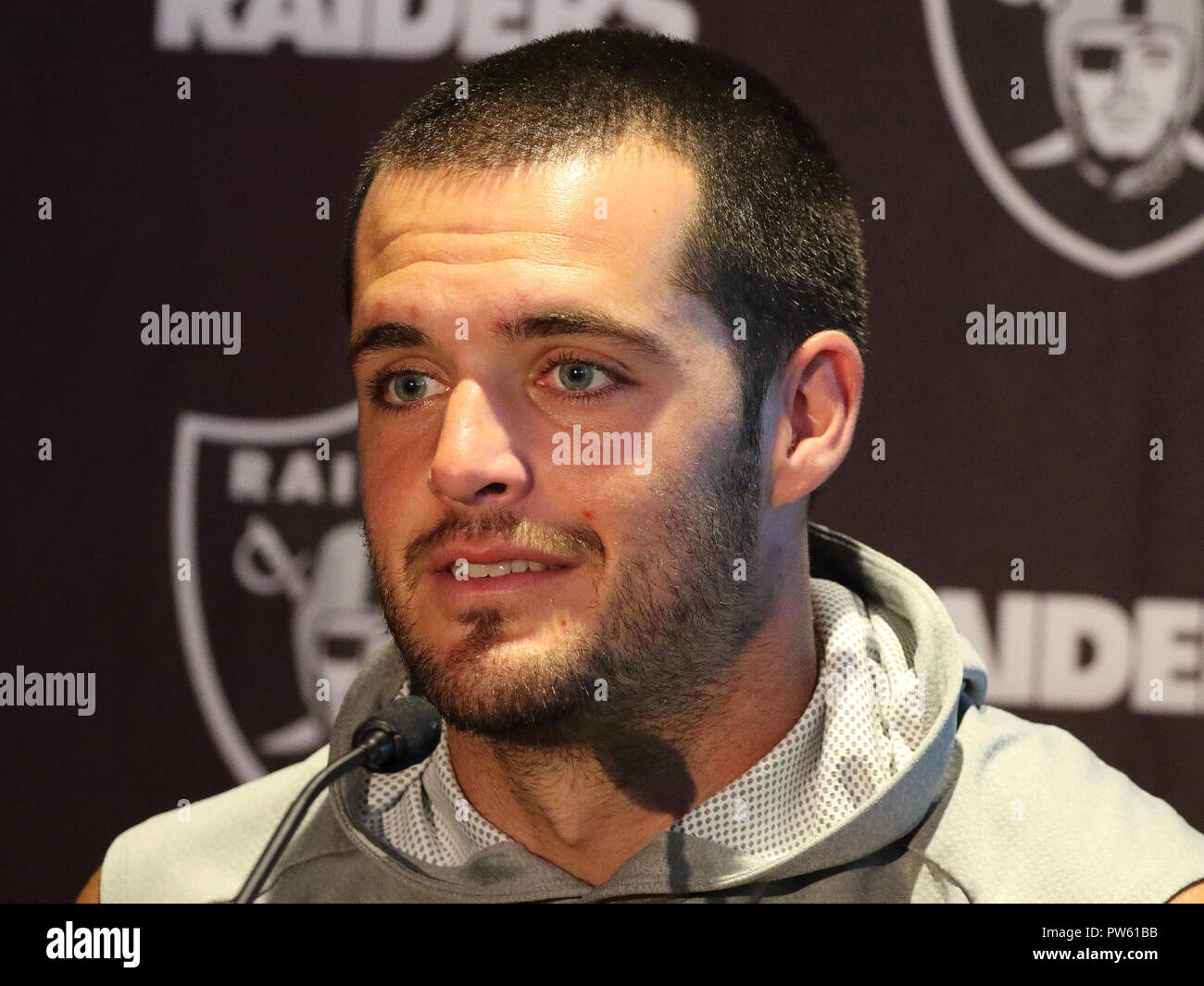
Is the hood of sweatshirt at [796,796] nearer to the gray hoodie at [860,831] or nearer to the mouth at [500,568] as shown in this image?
the gray hoodie at [860,831]

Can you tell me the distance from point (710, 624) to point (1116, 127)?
1.33 metres

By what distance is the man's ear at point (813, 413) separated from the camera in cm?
167

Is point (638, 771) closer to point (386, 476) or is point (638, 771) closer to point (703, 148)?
Answer: point (386, 476)

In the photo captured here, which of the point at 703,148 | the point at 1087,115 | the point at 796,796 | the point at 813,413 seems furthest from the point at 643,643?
the point at 1087,115

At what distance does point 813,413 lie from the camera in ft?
5.62

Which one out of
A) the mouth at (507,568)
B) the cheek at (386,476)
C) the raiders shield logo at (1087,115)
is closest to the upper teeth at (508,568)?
the mouth at (507,568)

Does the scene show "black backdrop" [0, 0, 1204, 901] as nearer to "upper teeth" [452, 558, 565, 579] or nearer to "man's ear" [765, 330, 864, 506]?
"man's ear" [765, 330, 864, 506]

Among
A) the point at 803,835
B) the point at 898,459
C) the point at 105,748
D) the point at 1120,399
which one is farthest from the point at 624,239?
the point at 105,748

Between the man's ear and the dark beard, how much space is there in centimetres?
6

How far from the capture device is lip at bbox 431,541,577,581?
4.84 ft

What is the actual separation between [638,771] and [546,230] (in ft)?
2.11

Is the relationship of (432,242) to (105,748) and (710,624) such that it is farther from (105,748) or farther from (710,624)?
(105,748)

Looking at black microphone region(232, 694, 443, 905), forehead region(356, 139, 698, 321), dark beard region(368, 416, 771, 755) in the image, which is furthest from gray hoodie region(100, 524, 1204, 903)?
forehead region(356, 139, 698, 321)

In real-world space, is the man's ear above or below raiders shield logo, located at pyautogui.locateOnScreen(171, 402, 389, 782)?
above
